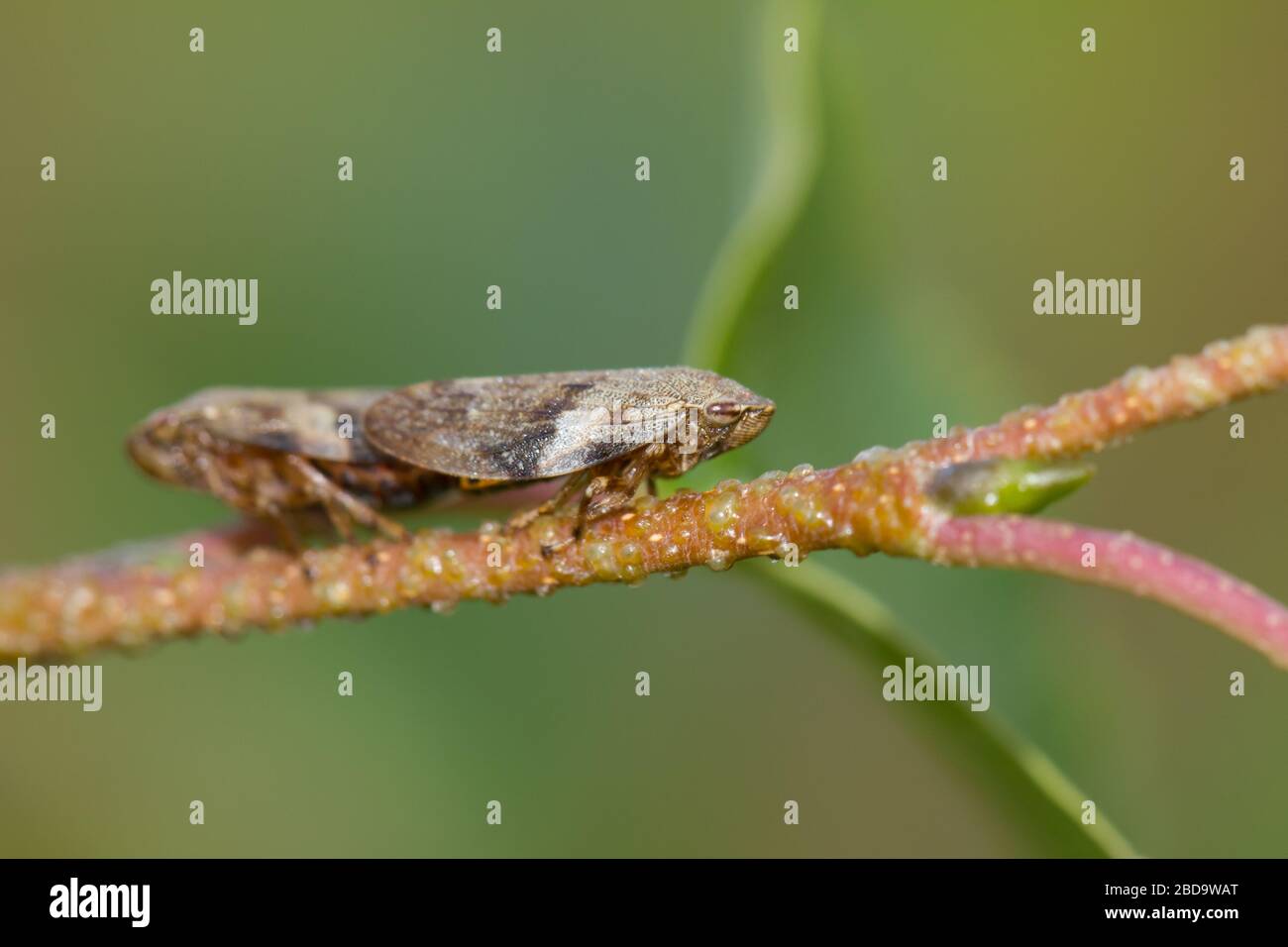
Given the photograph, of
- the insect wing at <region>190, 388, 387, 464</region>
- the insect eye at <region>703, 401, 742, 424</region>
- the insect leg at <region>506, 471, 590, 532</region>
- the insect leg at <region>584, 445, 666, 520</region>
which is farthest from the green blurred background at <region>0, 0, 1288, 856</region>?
the insect wing at <region>190, 388, 387, 464</region>

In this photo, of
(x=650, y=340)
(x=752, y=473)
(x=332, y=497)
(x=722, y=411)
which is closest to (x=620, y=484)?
(x=722, y=411)

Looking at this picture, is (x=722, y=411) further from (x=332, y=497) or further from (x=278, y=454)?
(x=278, y=454)

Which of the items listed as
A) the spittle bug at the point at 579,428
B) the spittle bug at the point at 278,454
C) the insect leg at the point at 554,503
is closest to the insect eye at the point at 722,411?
the spittle bug at the point at 579,428

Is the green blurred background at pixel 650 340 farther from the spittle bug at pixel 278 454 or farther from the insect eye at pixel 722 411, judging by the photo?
the spittle bug at pixel 278 454

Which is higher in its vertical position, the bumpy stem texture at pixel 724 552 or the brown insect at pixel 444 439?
the brown insect at pixel 444 439

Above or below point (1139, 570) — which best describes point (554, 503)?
above

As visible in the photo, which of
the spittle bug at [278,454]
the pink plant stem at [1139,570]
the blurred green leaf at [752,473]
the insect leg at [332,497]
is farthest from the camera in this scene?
the spittle bug at [278,454]
